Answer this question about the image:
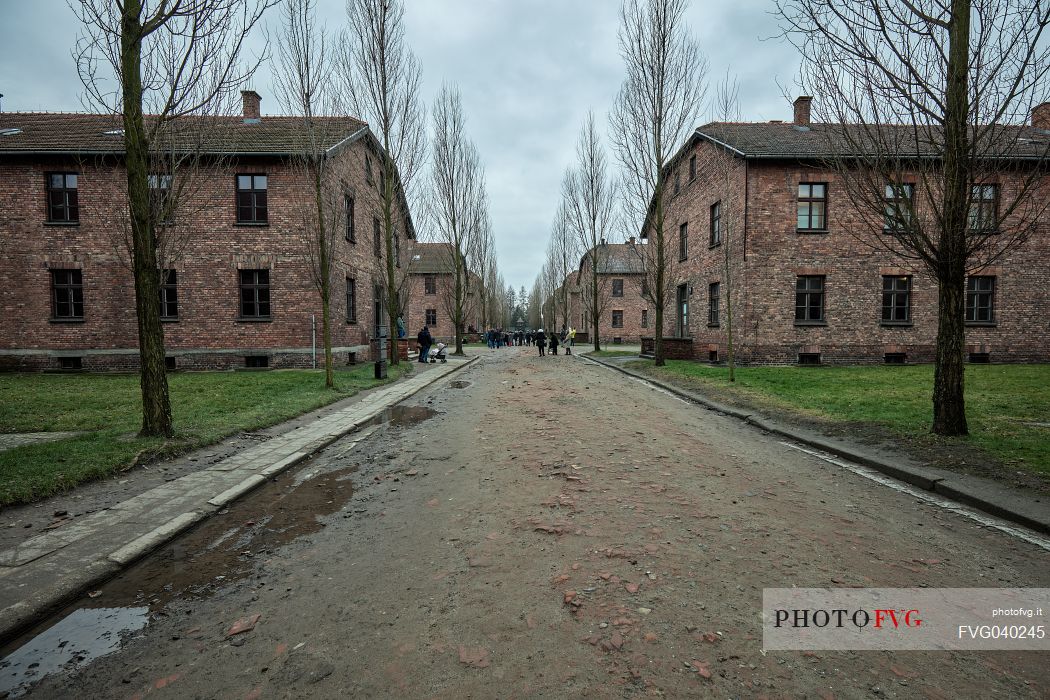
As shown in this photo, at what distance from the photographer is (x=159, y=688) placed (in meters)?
2.13

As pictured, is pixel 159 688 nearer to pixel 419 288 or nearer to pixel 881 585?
pixel 881 585

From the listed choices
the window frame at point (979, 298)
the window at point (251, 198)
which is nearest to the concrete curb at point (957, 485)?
the window at point (251, 198)

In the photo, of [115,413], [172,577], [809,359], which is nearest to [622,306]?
[809,359]

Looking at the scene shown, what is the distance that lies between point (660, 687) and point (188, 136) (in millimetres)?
9280

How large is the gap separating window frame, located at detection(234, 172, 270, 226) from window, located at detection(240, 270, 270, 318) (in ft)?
6.06

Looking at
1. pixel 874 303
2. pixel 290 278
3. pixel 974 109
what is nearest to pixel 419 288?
pixel 290 278

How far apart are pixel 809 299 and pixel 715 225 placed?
4588 mm

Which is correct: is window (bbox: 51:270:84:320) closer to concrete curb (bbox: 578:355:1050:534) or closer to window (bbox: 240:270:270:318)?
window (bbox: 240:270:270:318)

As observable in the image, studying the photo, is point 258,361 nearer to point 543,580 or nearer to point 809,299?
point 543,580

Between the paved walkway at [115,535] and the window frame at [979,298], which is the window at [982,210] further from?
the window frame at [979,298]

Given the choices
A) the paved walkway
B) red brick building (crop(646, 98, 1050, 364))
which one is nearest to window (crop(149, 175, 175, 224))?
the paved walkway

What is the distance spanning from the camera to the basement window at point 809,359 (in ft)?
58.5

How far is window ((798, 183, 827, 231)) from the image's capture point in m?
17.9

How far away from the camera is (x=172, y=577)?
3.20 m
